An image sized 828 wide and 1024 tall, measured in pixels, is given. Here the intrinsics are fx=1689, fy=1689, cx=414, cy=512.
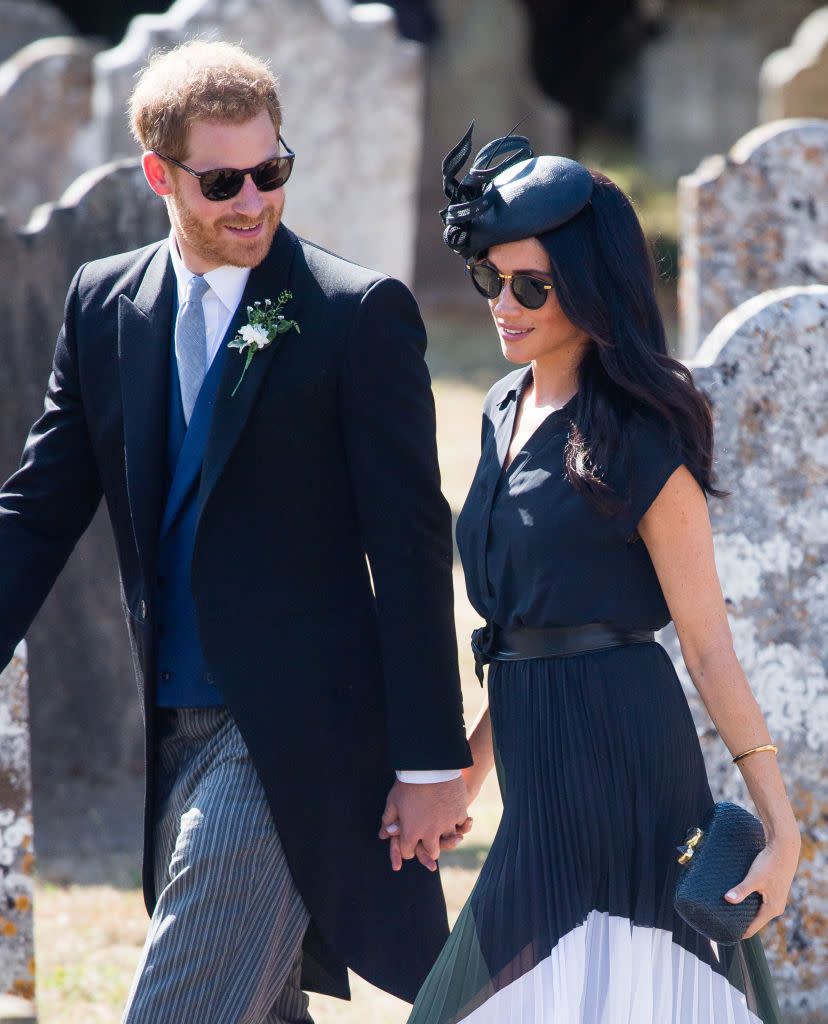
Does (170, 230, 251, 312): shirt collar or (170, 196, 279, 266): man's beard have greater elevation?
(170, 196, 279, 266): man's beard

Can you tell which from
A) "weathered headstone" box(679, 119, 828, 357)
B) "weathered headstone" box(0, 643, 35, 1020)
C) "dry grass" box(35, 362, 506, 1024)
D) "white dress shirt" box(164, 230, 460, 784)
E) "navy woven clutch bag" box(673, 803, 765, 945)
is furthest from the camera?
"weathered headstone" box(679, 119, 828, 357)

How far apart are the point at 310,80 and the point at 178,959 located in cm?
891

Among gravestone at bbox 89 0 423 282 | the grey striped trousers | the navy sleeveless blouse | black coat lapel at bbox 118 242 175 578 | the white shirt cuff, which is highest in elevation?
gravestone at bbox 89 0 423 282

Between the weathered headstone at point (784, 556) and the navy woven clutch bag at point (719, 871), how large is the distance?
4.62 ft

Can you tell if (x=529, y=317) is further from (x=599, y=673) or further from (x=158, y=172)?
(x=158, y=172)

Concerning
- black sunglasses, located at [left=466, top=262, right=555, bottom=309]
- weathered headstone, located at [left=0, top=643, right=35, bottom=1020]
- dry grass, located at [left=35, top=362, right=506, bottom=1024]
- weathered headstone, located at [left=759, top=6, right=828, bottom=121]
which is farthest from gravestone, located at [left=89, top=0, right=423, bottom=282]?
black sunglasses, located at [left=466, top=262, right=555, bottom=309]

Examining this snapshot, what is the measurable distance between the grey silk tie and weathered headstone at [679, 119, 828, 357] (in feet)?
13.9

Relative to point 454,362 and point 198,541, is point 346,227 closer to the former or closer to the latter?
point 454,362

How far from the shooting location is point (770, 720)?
13.4 ft

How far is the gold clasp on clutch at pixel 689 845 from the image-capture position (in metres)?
2.63

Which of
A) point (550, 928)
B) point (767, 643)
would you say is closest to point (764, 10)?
point (767, 643)

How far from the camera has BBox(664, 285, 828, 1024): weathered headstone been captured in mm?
3955

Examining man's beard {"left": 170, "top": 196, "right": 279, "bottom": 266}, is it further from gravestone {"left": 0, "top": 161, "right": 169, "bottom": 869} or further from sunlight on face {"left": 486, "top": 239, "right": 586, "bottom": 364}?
gravestone {"left": 0, "top": 161, "right": 169, "bottom": 869}

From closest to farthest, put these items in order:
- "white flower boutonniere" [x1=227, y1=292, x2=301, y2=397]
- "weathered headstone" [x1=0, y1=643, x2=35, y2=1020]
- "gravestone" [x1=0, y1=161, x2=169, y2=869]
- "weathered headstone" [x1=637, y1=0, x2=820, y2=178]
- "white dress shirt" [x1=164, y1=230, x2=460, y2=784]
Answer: "white flower boutonniere" [x1=227, y1=292, x2=301, y2=397]
"white dress shirt" [x1=164, y1=230, x2=460, y2=784]
"weathered headstone" [x1=0, y1=643, x2=35, y2=1020]
"gravestone" [x1=0, y1=161, x2=169, y2=869]
"weathered headstone" [x1=637, y1=0, x2=820, y2=178]
